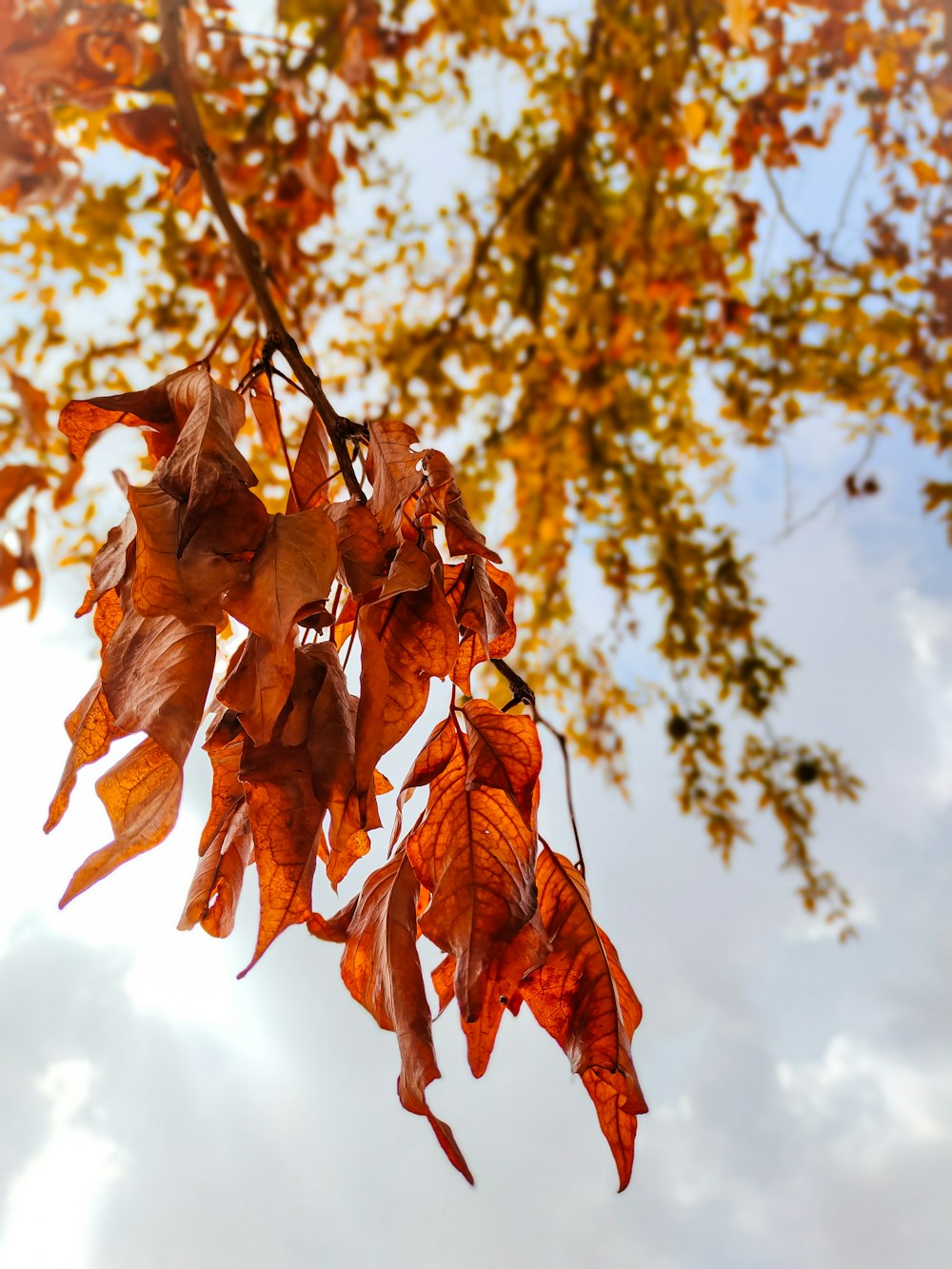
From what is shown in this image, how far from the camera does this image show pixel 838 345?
1.46 meters

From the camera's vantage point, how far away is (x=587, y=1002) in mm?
249

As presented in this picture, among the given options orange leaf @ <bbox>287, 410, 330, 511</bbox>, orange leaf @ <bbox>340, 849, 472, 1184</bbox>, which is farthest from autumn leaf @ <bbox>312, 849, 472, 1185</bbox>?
orange leaf @ <bbox>287, 410, 330, 511</bbox>

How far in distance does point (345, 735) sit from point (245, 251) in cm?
24

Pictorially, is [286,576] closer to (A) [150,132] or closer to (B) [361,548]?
(B) [361,548]

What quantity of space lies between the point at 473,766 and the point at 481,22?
1530 mm

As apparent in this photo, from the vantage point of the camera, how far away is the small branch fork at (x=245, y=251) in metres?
0.26

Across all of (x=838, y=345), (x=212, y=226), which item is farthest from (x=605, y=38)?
(x=212, y=226)

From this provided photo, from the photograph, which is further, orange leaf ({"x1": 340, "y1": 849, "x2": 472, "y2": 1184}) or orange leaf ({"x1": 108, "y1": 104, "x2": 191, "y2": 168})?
orange leaf ({"x1": 108, "y1": 104, "x2": 191, "y2": 168})

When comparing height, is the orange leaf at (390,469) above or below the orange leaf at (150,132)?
below

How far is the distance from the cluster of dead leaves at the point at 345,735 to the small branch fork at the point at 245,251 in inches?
0.4

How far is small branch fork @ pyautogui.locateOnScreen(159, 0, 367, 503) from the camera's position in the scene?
256mm

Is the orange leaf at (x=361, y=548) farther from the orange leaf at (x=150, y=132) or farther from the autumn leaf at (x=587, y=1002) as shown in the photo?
the orange leaf at (x=150, y=132)

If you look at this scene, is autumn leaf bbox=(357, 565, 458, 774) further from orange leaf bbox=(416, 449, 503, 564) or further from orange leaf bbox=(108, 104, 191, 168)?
orange leaf bbox=(108, 104, 191, 168)

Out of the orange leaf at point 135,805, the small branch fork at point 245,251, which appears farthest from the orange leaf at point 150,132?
the orange leaf at point 135,805
